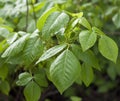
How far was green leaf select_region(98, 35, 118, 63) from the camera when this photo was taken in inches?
40.8

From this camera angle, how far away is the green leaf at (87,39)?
998 mm

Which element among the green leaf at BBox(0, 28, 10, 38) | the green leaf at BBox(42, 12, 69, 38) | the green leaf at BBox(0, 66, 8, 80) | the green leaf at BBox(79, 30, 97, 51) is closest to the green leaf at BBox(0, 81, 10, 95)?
the green leaf at BBox(0, 66, 8, 80)

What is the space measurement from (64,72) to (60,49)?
86mm

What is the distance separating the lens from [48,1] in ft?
5.11

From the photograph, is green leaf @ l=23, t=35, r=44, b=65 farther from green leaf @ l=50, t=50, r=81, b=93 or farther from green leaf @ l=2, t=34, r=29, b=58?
green leaf @ l=50, t=50, r=81, b=93

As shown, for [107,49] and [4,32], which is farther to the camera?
[4,32]

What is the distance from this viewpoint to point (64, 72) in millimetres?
972

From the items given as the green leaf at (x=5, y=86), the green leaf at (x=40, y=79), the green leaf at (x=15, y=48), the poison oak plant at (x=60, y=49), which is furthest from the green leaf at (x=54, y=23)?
the green leaf at (x=5, y=86)

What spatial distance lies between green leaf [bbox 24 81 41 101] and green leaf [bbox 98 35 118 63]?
315mm

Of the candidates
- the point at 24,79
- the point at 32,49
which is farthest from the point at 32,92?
the point at 32,49

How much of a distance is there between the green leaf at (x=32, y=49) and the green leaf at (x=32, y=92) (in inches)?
4.6

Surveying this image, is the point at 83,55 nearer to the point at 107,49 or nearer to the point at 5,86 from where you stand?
the point at 107,49

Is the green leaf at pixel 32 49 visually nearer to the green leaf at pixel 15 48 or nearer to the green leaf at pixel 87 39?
the green leaf at pixel 15 48

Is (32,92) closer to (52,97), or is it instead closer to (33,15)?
(33,15)
